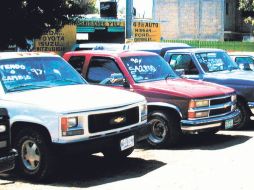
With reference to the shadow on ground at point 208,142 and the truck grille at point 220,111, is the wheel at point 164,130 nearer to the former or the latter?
the shadow on ground at point 208,142

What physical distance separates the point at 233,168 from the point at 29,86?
330cm

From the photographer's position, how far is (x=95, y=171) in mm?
7855

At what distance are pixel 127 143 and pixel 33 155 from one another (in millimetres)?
1385

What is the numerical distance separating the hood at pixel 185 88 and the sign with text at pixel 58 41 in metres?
13.3

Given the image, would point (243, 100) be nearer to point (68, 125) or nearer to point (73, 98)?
point (73, 98)

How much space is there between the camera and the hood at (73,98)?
6.91 metres

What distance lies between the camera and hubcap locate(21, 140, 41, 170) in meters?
7.05

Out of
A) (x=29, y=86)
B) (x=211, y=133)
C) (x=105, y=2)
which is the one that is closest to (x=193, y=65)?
(x=211, y=133)

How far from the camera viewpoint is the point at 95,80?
998cm

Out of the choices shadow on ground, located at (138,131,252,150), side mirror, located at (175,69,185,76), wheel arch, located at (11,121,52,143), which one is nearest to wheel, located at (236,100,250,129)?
shadow on ground, located at (138,131,252,150)

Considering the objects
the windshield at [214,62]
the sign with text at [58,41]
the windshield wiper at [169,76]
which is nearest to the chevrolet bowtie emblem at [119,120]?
the windshield wiper at [169,76]

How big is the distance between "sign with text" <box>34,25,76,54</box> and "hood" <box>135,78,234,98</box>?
43.8 feet

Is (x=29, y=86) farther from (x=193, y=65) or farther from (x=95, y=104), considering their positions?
(x=193, y=65)

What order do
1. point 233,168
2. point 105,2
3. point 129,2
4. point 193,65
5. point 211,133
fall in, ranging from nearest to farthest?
1. point 233,168
2. point 211,133
3. point 193,65
4. point 129,2
5. point 105,2
